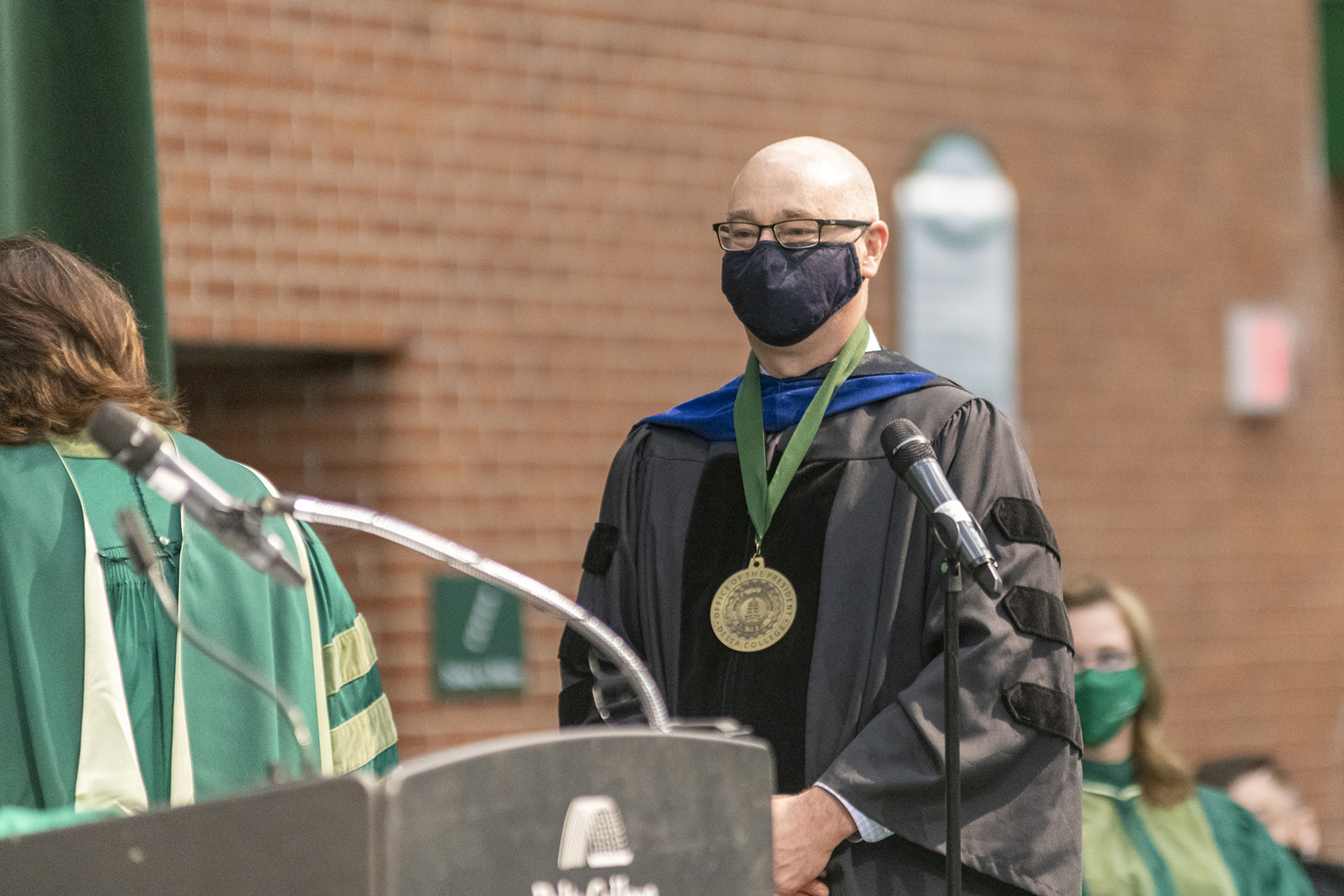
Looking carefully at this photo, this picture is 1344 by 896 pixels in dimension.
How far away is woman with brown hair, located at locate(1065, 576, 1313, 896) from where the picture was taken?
166 inches

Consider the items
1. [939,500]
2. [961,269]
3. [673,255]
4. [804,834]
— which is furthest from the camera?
[961,269]

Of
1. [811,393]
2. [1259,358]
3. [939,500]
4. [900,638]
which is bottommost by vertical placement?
[900,638]

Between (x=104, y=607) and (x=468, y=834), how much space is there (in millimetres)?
1002

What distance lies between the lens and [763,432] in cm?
277

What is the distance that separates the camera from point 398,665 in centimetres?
537

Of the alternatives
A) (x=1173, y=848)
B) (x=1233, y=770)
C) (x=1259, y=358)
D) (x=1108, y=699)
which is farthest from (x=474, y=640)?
(x=1259, y=358)

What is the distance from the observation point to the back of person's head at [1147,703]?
4215mm

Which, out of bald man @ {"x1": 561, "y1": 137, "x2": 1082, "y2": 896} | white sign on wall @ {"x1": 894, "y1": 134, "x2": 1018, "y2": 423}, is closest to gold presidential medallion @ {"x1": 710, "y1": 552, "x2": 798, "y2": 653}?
bald man @ {"x1": 561, "y1": 137, "x2": 1082, "y2": 896}

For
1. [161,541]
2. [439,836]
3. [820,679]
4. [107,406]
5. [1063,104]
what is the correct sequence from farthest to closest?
[1063,104]
[820,679]
[161,541]
[107,406]
[439,836]

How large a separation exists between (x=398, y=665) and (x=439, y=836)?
4028mm

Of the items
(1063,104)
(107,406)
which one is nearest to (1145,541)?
(1063,104)

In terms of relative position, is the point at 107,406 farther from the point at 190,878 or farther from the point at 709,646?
the point at 709,646

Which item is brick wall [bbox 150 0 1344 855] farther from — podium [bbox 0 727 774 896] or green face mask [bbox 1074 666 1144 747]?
podium [bbox 0 727 774 896]

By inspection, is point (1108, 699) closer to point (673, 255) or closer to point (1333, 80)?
Result: point (673, 255)
